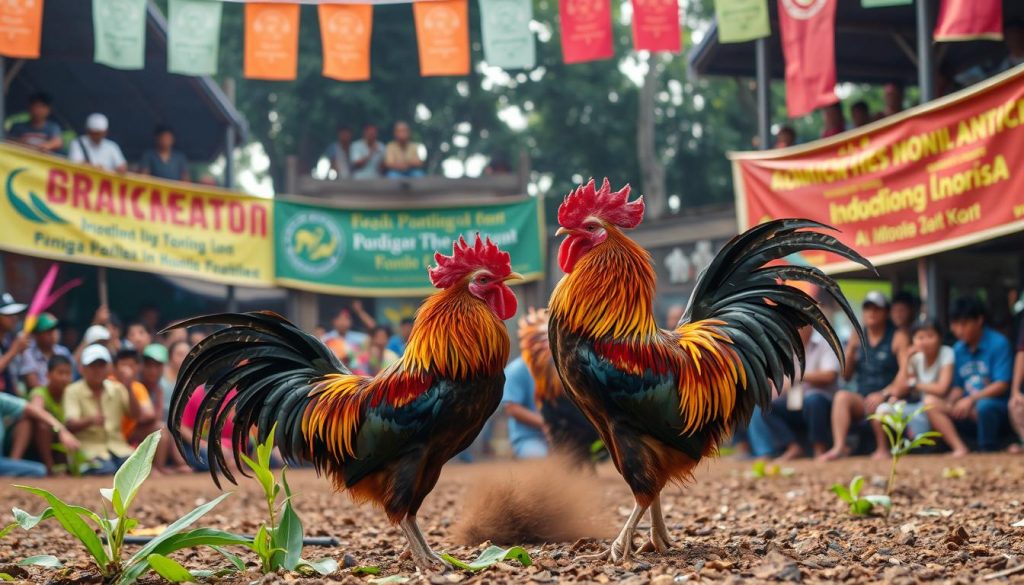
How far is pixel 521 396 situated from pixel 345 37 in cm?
581

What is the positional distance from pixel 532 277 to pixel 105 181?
5735 mm

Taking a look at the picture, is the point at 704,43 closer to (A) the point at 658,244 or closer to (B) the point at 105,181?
(A) the point at 658,244

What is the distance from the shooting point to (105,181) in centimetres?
1302

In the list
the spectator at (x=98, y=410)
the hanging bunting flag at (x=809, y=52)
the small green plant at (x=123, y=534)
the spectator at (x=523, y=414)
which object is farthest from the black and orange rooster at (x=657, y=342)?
the hanging bunting flag at (x=809, y=52)

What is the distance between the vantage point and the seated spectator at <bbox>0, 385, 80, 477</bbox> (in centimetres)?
984

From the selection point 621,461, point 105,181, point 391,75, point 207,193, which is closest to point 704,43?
point 207,193

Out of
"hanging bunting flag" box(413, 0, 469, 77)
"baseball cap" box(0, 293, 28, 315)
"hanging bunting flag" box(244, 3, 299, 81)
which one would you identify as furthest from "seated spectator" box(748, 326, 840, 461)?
"baseball cap" box(0, 293, 28, 315)

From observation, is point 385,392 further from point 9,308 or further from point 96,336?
point 96,336

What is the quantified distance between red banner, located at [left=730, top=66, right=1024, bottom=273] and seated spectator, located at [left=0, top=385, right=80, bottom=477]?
712 centimetres

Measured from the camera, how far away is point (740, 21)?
1175 cm

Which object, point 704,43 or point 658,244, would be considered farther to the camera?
point 658,244

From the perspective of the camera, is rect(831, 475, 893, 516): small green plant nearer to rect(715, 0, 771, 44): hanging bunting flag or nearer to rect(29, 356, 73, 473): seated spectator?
rect(715, 0, 771, 44): hanging bunting flag

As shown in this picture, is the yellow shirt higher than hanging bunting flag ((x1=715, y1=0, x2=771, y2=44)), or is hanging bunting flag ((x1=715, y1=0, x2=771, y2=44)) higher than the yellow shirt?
hanging bunting flag ((x1=715, y1=0, x2=771, y2=44))

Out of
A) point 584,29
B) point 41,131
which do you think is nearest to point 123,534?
point 584,29
